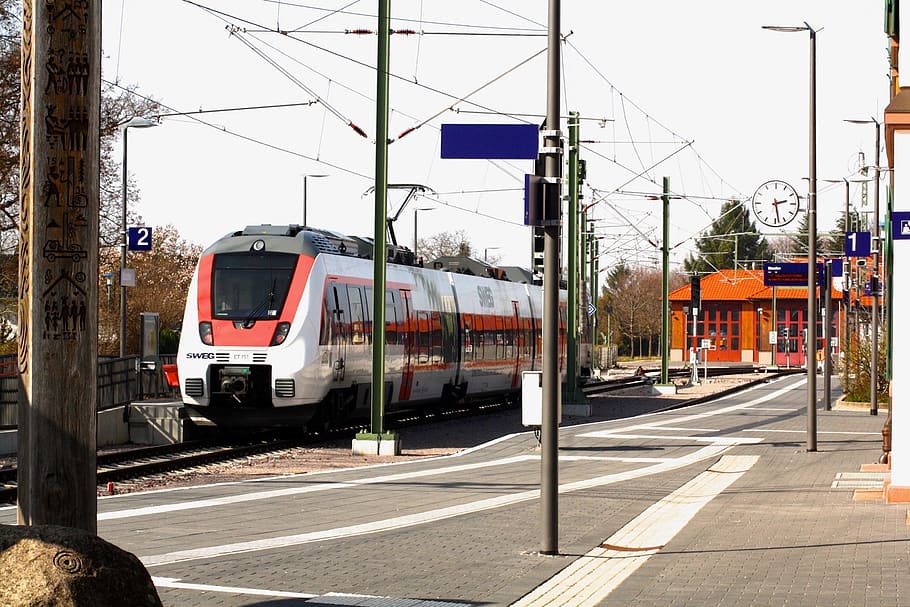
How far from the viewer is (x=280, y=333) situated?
81.2ft

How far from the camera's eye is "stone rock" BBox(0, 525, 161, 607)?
6.34 m

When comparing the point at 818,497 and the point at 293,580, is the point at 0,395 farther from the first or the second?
the point at 293,580

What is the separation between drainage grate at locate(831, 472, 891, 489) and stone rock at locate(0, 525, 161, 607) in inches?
510

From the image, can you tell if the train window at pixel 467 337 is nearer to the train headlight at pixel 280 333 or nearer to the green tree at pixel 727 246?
the train headlight at pixel 280 333

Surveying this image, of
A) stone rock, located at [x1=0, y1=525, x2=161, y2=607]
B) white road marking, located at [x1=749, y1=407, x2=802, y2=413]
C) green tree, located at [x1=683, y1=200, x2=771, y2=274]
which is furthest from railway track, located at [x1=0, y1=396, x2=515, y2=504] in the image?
green tree, located at [x1=683, y1=200, x2=771, y2=274]

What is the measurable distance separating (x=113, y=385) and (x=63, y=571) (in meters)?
25.0

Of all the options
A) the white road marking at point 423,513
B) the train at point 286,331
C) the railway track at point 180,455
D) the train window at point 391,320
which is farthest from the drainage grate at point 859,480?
the train window at point 391,320

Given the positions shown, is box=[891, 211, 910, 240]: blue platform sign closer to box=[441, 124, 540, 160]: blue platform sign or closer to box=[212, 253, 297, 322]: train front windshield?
box=[441, 124, 540, 160]: blue platform sign

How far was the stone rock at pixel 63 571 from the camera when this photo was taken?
634 cm

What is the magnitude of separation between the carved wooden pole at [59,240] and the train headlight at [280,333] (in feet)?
57.9

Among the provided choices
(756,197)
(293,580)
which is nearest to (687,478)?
(293,580)

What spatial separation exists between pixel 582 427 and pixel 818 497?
41.8 feet

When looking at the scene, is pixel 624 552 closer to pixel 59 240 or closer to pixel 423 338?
pixel 59 240

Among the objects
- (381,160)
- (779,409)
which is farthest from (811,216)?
(779,409)
